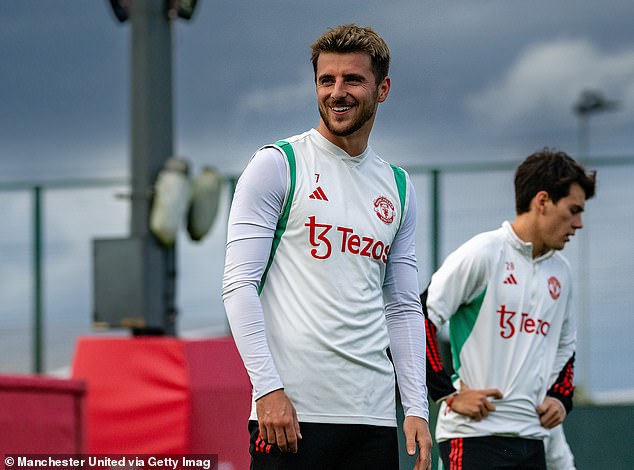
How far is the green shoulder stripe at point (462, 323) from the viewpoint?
16.1ft

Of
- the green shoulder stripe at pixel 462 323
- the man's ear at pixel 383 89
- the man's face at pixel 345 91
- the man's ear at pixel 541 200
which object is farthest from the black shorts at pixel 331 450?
the man's ear at pixel 541 200

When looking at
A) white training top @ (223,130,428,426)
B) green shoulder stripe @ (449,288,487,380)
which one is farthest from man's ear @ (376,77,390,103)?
green shoulder stripe @ (449,288,487,380)

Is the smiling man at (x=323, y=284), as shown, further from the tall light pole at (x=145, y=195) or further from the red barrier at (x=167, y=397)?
the tall light pole at (x=145, y=195)

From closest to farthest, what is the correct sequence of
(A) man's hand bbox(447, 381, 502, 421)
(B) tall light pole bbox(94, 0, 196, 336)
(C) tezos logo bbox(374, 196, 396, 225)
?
(C) tezos logo bbox(374, 196, 396, 225), (A) man's hand bbox(447, 381, 502, 421), (B) tall light pole bbox(94, 0, 196, 336)

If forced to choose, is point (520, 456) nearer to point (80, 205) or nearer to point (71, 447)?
point (71, 447)

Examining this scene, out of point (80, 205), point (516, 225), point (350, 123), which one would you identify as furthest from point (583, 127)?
point (350, 123)

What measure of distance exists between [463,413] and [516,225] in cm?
89

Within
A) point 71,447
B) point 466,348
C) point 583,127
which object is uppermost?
point 583,127

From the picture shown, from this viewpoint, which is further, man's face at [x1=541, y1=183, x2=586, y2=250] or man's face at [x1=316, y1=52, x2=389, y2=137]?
man's face at [x1=541, y1=183, x2=586, y2=250]

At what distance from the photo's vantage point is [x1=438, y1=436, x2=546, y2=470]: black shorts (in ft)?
15.7

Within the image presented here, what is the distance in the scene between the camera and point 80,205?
10695 mm

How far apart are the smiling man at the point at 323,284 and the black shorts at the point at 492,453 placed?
4.68ft

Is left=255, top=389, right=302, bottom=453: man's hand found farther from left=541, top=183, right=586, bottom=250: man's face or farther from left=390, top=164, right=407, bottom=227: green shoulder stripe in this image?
left=541, top=183, right=586, bottom=250: man's face

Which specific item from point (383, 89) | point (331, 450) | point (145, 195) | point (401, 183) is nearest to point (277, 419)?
point (331, 450)
